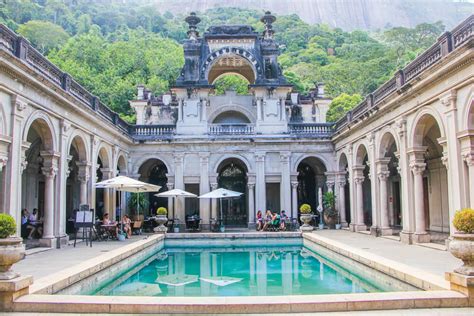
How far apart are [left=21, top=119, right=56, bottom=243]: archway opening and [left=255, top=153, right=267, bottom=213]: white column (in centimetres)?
1027

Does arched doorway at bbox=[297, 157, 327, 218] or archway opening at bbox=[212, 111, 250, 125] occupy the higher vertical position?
archway opening at bbox=[212, 111, 250, 125]

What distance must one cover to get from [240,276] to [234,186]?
53.1ft

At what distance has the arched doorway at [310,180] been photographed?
26.2m

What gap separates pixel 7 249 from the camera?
6.82m

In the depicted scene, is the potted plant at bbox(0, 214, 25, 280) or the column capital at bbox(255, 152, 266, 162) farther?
the column capital at bbox(255, 152, 266, 162)

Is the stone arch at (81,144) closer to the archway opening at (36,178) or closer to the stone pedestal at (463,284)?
the archway opening at (36,178)

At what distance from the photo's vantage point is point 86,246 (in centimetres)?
1495

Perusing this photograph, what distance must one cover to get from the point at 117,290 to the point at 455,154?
29.4 ft

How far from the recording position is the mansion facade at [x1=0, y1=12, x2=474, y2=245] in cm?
1195

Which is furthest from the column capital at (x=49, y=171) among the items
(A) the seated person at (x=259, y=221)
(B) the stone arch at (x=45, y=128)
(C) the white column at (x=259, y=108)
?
(C) the white column at (x=259, y=108)

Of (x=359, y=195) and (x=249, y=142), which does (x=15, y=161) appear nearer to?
(x=249, y=142)

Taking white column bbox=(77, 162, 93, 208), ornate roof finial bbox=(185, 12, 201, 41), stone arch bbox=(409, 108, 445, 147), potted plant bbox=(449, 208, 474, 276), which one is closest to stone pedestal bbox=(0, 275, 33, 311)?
potted plant bbox=(449, 208, 474, 276)

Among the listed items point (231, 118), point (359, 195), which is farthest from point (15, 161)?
point (231, 118)

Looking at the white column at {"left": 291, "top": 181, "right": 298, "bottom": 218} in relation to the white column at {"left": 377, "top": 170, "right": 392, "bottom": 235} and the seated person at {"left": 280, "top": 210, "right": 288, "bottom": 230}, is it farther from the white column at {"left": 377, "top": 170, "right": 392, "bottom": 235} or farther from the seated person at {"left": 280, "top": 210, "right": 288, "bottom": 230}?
the white column at {"left": 377, "top": 170, "right": 392, "bottom": 235}
